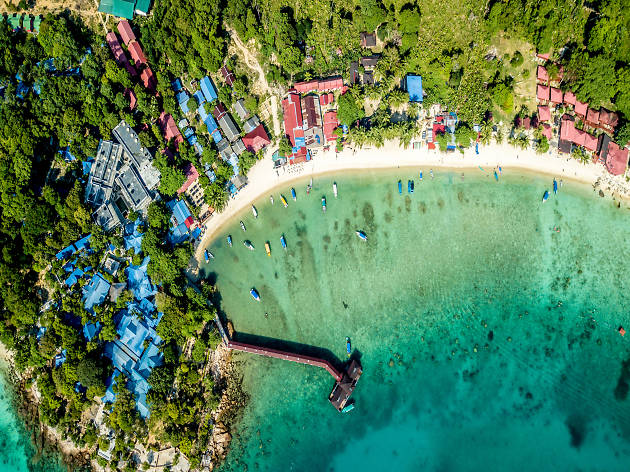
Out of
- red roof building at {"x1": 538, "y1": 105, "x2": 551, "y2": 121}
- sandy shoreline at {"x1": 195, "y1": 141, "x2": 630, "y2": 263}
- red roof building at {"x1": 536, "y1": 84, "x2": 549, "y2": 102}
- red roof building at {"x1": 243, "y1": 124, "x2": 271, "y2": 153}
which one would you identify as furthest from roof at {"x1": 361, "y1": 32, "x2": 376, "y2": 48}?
red roof building at {"x1": 538, "y1": 105, "x2": 551, "y2": 121}

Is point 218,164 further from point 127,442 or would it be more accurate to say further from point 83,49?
point 127,442

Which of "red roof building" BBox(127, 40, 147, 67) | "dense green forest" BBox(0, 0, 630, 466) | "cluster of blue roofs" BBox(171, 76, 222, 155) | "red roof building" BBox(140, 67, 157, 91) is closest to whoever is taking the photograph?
"dense green forest" BBox(0, 0, 630, 466)

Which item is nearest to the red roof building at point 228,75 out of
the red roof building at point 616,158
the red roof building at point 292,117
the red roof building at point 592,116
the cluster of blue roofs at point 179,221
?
the red roof building at point 292,117

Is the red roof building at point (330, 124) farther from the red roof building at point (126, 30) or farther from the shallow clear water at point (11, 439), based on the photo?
the shallow clear water at point (11, 439)

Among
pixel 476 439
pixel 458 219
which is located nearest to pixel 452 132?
pixel 458 219

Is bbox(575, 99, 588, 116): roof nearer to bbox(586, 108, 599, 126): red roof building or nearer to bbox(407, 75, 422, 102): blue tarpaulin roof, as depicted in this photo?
bbox(586, 108, 599, 126): red roof building

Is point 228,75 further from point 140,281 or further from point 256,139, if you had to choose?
point 140,281
